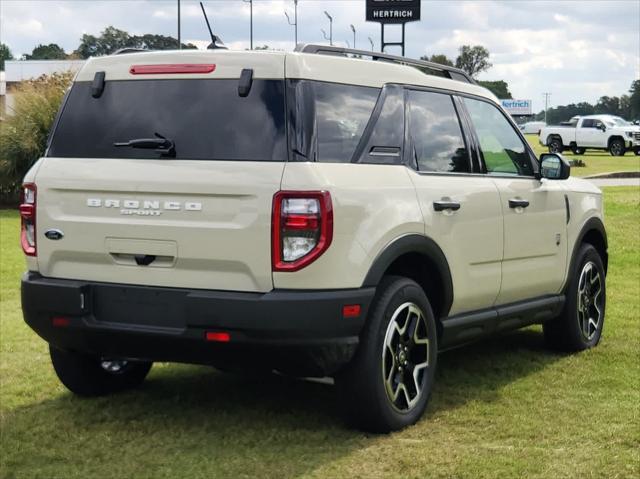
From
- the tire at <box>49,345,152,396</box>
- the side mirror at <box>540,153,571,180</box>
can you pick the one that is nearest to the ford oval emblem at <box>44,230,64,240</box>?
the tire at <box>49,345,152,396</box>

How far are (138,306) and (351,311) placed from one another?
41.4 inches

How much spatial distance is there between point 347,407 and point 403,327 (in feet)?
1.74

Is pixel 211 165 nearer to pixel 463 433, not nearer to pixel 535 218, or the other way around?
pixel 463 433

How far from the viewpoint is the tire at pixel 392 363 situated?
507 centimetres

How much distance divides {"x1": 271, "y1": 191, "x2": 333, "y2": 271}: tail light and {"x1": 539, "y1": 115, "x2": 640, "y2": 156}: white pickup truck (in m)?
42.2

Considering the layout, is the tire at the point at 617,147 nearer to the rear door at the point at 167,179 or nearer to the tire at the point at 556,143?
the tire at the point at 556,143

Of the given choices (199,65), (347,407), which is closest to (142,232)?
(199,65)

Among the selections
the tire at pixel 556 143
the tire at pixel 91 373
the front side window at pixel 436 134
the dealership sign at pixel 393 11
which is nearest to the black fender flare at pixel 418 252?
the front side window at pixel 436 134

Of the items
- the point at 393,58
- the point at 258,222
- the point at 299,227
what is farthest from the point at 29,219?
the point at 393,58

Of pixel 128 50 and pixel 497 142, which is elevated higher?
pixel 128 50

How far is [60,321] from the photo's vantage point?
17.1ft

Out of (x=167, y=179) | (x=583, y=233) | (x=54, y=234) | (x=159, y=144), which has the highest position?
(x=159, y=144)

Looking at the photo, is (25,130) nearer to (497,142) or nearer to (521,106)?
(497,142)

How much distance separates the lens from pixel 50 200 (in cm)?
529
